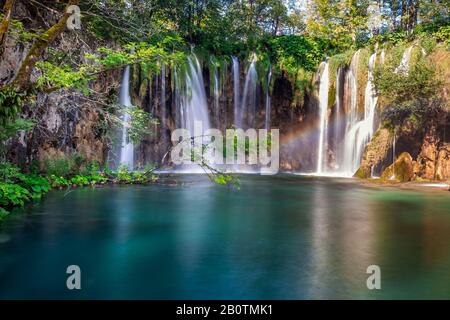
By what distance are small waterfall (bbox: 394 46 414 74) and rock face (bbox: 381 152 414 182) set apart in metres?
4.47

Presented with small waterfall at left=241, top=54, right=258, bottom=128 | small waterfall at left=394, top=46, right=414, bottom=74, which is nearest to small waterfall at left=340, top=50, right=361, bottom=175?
small waterfall at left=394, top=46, right=414, bottom=74

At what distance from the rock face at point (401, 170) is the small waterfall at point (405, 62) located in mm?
4466

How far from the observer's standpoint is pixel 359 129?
24594 mm

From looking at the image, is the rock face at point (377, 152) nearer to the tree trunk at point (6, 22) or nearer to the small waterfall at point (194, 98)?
the small waterfall at point (194, 98)

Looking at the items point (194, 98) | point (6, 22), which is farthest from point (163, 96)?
point (6, 22)

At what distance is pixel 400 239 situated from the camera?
332 inches

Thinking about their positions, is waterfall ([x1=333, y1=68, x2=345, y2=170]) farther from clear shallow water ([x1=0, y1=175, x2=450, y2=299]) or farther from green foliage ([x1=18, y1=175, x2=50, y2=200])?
green foliage ([x1=18, y1=175, x2=50, y2=200])

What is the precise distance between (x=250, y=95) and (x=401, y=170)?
11960 millimetres

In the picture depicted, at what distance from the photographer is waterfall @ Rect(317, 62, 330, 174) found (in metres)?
27.2

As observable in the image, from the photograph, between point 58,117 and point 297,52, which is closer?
point 58,117

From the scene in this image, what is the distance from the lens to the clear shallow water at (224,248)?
5.55m

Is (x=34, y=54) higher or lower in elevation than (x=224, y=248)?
higher

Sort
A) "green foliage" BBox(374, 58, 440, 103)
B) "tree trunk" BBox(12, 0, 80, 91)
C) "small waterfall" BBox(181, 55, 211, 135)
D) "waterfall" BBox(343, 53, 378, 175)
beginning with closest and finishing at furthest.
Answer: "tree trunk" BBox(12, 0, 80, 91)
"green foliage" BBox(374, 58, 440, 103)
"waterfall" BBox(343, 53, 378, 175)
"small waterfall" BBox(181, 55, 211, 135)

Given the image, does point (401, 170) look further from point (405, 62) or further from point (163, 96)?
point (163, 96)
